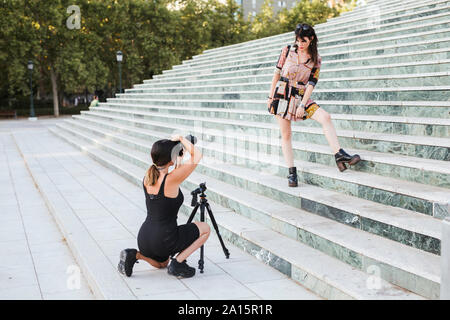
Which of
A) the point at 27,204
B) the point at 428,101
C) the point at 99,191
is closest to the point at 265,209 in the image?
the point at 428,101

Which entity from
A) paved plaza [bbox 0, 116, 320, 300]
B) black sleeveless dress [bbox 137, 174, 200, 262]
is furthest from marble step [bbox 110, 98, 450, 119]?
black sleeveless dress [bbox 137, 174, 200, 262]

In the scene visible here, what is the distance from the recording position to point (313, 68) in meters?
5.71

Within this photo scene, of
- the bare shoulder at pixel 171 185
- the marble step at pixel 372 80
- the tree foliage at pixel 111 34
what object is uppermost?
the tree foliage at pixel 111 34

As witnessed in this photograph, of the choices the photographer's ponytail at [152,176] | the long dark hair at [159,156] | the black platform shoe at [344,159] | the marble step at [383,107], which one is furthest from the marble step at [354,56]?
the photographer's ponytail at [152,176]

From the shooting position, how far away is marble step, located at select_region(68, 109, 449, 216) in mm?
4445

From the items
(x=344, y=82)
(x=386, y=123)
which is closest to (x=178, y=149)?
(x=386, y=123)

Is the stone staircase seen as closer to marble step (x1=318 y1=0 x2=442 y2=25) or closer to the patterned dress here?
marble step (x1=318 y1=0 x2=442 y2=25)

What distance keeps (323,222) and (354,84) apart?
392 cm

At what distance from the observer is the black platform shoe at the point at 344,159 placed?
5570 mm

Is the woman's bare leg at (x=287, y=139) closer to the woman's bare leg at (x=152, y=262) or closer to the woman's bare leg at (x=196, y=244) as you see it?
the woman's bare leg at (x=196, y=244)

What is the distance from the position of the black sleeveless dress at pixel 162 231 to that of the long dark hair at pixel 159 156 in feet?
0.32

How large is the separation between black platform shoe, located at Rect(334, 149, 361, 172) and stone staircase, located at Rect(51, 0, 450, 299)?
115 mm

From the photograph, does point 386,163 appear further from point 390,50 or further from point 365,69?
point 390,50

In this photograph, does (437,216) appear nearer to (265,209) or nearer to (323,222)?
(323,222)
